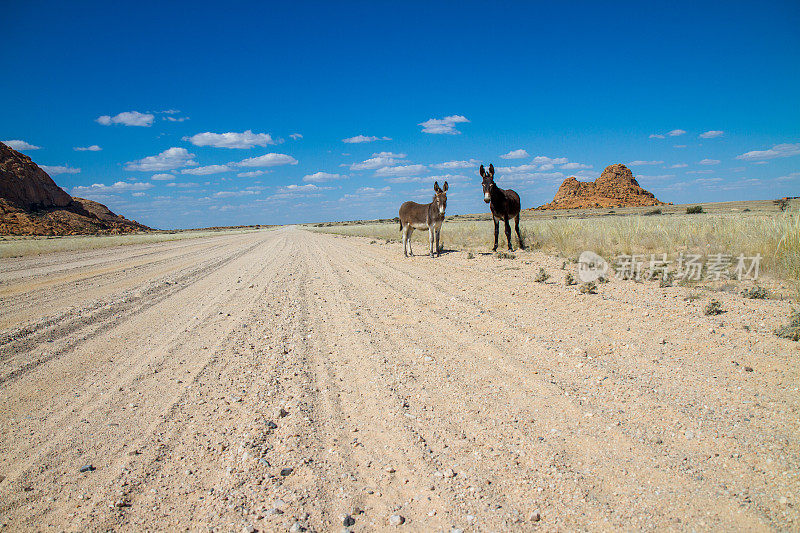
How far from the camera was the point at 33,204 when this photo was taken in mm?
82688

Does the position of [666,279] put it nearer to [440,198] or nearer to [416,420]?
[416,420]

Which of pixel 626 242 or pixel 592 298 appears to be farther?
pixel 626 242

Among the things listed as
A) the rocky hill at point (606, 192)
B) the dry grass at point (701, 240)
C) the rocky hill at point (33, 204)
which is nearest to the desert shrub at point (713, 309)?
the dry grass at point (701, 240)

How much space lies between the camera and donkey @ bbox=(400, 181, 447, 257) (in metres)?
14.1

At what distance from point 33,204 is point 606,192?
442 ft

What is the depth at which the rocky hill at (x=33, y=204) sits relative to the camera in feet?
208

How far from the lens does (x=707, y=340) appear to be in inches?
171

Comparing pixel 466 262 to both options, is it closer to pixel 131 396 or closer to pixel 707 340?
pixel 707 340

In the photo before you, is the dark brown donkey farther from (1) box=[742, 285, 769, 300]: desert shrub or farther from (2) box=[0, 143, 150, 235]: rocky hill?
(2) box=[0, 143, 150, 235]: rocky hill

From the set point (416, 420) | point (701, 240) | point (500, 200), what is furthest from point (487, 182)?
point (416, 420)

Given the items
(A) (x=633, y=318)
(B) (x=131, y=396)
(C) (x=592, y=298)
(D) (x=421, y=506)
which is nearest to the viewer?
(D) (x=421, y=506)

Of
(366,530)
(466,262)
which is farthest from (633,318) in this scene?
(466,262)

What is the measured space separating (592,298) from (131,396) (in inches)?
259

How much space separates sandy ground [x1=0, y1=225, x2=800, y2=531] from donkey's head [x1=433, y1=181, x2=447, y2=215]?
26.0ft
